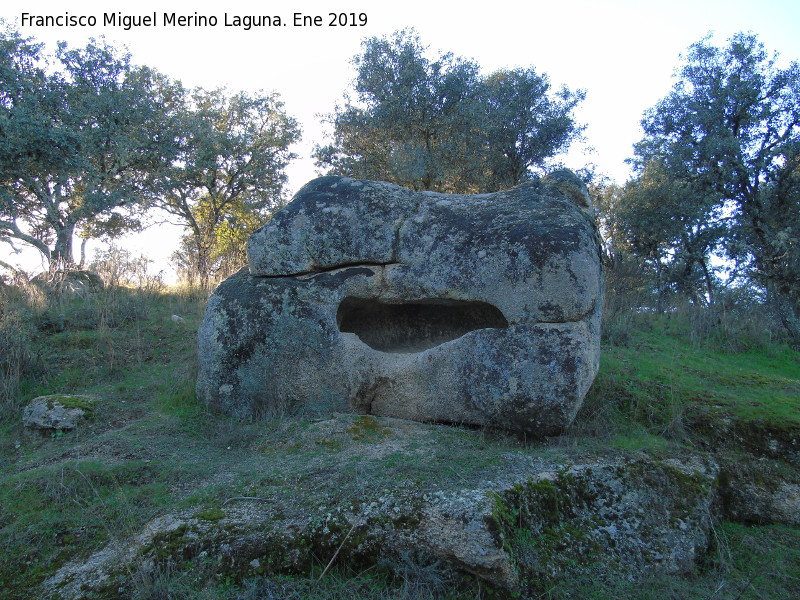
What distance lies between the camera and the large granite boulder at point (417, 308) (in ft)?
18.8

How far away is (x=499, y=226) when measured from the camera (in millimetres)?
6277

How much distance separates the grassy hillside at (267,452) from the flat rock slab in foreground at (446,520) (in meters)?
0.06

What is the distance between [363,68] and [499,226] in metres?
11.5

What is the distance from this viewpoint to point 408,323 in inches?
291

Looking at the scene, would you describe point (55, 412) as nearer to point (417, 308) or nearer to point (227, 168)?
point (417, 308)

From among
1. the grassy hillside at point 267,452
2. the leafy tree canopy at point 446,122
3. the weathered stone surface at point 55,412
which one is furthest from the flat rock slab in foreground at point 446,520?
the leafy tree canopy at point 446,122

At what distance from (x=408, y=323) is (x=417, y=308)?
9.3 inches

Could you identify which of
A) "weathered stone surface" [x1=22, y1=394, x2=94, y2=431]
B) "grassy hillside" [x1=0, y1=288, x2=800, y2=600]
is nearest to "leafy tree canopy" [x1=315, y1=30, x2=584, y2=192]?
"grassy hillside" [x1=0, y1=288, x2=800, y2=600]

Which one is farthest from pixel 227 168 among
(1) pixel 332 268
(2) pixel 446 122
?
(1) pixel 332 268

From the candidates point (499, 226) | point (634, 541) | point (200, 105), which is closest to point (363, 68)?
point (200, 105)

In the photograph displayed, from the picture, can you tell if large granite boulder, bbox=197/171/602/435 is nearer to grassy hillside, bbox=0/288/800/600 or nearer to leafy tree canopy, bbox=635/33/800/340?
grassy hillside, bbox=0/288/800/600

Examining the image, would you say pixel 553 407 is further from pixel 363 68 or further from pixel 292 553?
pixel 363 68

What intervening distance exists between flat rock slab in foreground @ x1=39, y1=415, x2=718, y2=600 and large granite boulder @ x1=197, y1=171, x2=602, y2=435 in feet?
2.37

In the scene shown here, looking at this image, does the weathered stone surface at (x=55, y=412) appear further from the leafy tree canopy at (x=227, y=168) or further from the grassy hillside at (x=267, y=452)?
the leafy tree canopy at (x=227, y=168)
